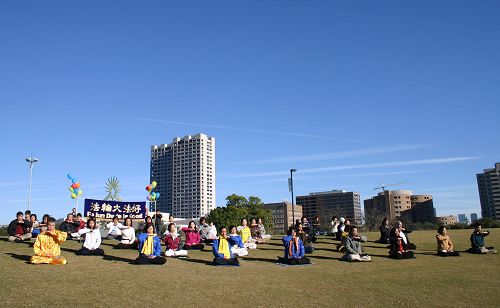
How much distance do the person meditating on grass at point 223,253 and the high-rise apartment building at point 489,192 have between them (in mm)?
169107

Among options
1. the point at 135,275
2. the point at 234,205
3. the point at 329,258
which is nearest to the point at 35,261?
the point at 135,275

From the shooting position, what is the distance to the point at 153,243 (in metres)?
14.6

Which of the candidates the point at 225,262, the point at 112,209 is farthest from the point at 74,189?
the point at 225,262

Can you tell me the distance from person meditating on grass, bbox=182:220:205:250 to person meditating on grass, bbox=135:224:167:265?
4792 millimetres

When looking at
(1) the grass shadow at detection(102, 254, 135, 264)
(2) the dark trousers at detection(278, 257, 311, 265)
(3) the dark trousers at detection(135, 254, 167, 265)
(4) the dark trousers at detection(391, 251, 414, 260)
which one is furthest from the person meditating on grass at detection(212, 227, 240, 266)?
(4) the dark trousers at detection(391, 251, 414, 260)

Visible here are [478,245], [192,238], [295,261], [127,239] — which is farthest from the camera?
[192,238]

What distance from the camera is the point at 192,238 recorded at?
19750 millimetres

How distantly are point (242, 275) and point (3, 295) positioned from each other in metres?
6.16

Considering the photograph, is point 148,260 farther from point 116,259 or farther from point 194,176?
point 194,176

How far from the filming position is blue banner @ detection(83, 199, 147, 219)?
33.4m

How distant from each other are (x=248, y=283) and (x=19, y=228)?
1470cm

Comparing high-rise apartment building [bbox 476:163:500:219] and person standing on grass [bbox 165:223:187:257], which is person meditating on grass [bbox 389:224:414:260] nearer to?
person standing on grass [bbox 165:223:187:257]

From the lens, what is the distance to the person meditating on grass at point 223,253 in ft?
48.4

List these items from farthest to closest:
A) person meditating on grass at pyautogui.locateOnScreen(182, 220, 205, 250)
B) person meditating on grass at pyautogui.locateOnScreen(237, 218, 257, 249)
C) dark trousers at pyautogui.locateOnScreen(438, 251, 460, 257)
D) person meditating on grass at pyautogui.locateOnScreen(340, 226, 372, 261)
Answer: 1. person meditating on grass at pyautogui.locateOnScreen(237, 218, 257, 249)
2. person meditating on grass at pyautogui.locateOnScreen(182, 220, 205, 250)
3. dark trousers at pyautogui.locateOnScreen(438, 251, 460, 257)
4. person meditating on grass at pyautogui.locateOnScreen(340, 226, 372, 261)
